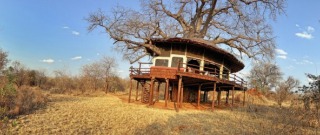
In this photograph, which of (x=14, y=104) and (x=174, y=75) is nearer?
(x=14, y=104)

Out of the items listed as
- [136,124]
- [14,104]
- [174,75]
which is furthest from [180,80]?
[14,104]

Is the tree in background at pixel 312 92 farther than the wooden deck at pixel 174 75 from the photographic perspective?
A: No

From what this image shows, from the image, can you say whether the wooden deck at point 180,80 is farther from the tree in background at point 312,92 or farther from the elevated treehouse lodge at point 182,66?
the tree in background at point 312,92

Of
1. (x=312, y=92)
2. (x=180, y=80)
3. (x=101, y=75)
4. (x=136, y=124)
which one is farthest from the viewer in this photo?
(x=101, y=75)

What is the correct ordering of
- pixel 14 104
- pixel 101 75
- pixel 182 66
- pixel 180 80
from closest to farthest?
pixel 14 104, pixel 180 80, pixel 182 66, pixel 101 75

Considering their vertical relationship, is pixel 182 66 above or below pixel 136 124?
above

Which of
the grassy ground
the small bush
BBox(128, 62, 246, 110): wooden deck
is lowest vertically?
the grassy ground

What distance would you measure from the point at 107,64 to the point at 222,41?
1000 inches

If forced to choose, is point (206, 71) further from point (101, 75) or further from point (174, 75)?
point (101, 75)

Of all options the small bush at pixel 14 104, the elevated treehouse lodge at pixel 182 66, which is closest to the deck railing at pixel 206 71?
the elevated treehouse lodge at pixel 182 66

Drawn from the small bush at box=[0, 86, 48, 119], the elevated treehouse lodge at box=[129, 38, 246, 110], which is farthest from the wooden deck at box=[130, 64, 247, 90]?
the small bush at box=[0, 86, 48, 119]

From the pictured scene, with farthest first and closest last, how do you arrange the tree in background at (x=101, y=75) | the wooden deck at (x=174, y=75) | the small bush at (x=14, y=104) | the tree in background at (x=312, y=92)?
the tree in background at (x=101, y=75) < the wooden deck at (x=174, y=75) < the small bush at (x=14, y=104) < the tree in background at (x=312, y=92)

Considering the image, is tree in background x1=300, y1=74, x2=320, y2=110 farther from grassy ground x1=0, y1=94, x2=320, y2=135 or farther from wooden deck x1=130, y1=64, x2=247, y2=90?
wooden deck x1=130, y1=64, x2=247, y2=90

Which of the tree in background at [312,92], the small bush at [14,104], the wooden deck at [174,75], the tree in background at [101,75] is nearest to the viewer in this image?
the tree in background at [312,92]
